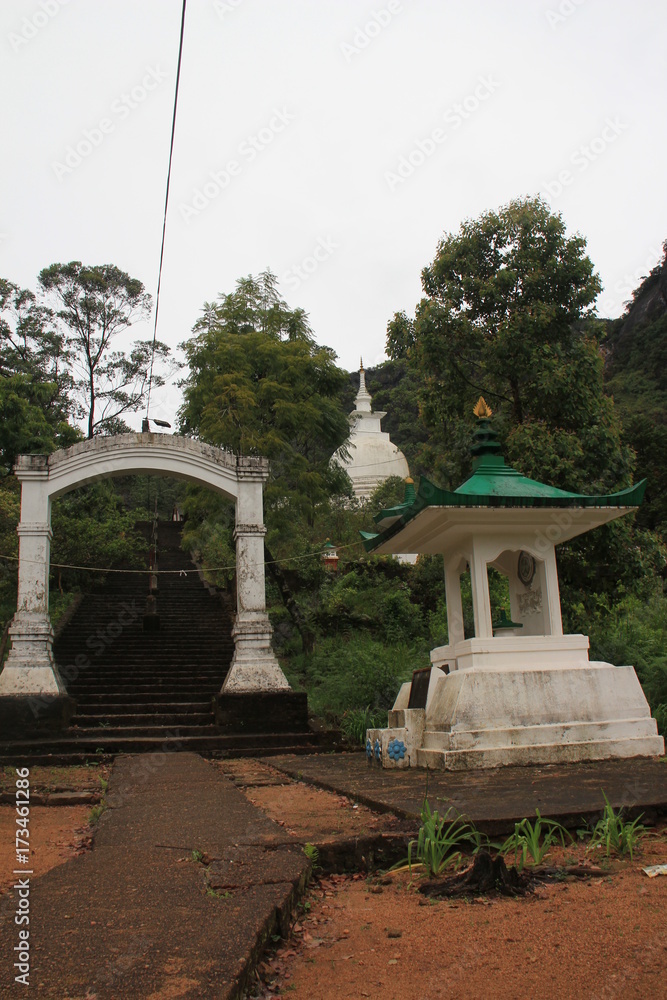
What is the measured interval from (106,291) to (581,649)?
76.6 feet

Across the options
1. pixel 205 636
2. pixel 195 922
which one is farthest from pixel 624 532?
pixel 195 922

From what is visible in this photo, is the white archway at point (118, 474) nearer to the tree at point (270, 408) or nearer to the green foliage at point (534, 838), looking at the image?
the tree at point (270, 408)

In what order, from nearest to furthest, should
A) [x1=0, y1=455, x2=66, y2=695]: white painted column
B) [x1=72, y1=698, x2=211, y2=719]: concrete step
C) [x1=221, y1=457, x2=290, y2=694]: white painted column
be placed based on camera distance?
[x1=0, y1=455, x2=66, y2=695]: white painted column
[x1=221, y1=457, x2=290, y2=694]: white painted column
[x1=72, y1=698, x2=211, y2=719]: concrete step

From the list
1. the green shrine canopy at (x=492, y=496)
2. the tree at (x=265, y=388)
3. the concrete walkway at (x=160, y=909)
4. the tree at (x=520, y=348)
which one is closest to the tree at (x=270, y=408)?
the tree at (x=265, y=388)

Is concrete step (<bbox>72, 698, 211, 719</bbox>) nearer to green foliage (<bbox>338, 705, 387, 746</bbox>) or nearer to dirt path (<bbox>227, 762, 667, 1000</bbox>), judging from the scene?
green foliage (<bbox>338, 705, 387, 746</bbox>)

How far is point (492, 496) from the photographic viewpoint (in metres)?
6.18

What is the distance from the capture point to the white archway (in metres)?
9.09

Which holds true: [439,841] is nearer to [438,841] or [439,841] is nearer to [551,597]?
[438,841]

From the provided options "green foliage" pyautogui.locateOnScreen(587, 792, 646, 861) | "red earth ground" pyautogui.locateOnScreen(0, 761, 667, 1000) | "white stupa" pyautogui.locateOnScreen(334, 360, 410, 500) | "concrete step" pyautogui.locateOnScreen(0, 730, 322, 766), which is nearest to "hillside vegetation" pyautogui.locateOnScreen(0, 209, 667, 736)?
"concrete step" pyautogui.locateOnScreen(0, 730, 322, 766)

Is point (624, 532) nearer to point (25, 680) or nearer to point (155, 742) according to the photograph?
point (155, 742)

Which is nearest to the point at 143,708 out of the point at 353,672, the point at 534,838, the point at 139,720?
the point at 139,720

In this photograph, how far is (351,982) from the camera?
6.58ft

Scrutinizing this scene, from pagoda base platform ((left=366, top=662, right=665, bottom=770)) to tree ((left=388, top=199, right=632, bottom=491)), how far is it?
3.55 meters

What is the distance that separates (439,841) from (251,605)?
6.97 metres
